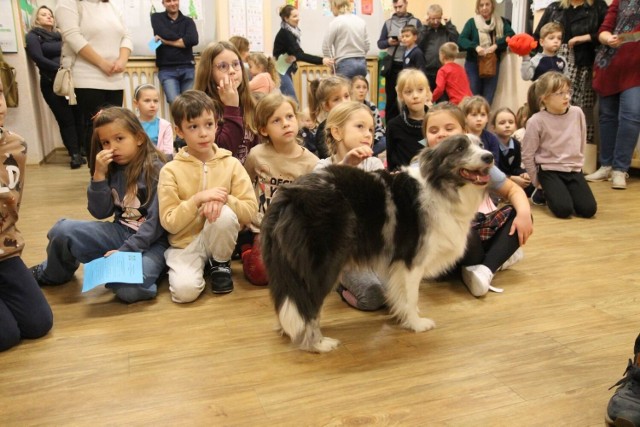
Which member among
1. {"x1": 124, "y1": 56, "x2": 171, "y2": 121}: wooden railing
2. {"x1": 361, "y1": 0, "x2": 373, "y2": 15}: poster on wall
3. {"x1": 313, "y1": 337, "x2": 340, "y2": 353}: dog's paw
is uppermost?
{"x1": 361, "y1": 0, "x2": 373, "y2": 15}: poster on wall

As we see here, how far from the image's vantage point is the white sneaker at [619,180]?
4.68m

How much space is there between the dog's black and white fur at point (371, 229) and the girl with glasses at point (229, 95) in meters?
1.17

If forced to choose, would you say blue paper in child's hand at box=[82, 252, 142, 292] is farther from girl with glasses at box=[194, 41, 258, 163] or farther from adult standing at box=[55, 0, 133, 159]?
adult standing at box=[55, 0, 133, 159]

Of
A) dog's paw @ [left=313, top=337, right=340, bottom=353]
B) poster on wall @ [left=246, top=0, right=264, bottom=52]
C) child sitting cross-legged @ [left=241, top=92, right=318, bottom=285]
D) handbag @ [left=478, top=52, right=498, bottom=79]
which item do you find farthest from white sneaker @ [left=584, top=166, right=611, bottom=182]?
poster on wall @ [left=246, top=0, right=264, bottom=52]

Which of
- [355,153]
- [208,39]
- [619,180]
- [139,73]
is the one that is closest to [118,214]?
[355,153]

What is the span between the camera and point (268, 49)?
734 cm

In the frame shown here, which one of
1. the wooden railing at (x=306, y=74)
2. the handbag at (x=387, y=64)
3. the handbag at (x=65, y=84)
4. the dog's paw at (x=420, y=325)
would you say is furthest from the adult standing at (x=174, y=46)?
the dog's paw at (x=420, y=325)

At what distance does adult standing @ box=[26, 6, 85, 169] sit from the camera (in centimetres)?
602

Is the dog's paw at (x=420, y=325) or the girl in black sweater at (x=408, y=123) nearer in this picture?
the dog's paw at (x=420, y=325)

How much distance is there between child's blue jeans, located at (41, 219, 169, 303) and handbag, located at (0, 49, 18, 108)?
12.9 feet

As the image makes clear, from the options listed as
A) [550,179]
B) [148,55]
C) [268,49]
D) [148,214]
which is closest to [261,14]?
[268,49]

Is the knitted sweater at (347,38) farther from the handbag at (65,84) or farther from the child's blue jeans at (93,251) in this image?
the child's blue jeans at (93,251)

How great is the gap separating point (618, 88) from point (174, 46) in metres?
4.58

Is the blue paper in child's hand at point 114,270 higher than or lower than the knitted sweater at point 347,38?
lower
